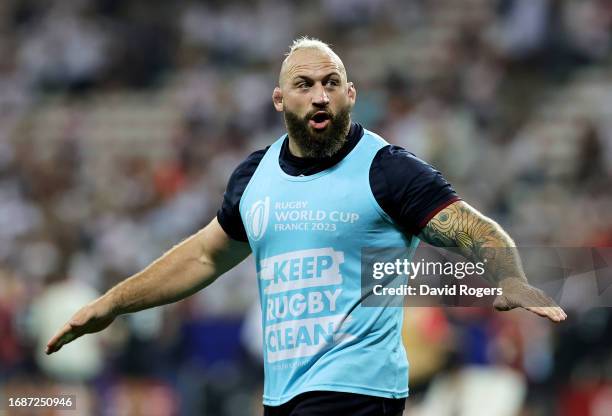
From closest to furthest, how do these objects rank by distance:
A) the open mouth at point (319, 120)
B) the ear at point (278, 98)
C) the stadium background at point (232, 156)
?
the open mouth at point (319, 120) → the ear at point (278, 98) → the stadium background at point (232, 156)

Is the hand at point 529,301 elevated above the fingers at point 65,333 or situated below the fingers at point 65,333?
below

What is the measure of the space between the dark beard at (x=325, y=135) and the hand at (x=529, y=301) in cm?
103

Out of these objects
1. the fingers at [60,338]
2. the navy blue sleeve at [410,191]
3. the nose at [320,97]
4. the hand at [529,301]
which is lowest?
the hand at [529,301]

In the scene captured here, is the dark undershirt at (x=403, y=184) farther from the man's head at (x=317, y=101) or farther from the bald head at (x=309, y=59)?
the bald head at (x=309, y=59)

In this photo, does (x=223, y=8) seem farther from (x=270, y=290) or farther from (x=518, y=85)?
(x=270, y=290)

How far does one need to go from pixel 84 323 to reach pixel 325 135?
4.84 feet

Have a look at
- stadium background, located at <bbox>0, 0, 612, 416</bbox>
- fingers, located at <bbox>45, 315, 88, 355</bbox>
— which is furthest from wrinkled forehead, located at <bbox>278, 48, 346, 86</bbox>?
stadium background, located at <bbox>0, 0, 612, 416</bbox>

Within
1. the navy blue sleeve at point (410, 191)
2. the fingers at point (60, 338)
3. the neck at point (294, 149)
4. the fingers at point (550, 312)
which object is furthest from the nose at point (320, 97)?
the fingers at point (60, 338)

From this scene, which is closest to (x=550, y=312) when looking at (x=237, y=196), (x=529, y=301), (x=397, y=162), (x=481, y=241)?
(x=529, y=301)

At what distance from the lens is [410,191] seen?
4848 millimetres

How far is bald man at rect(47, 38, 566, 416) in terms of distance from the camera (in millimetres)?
4844

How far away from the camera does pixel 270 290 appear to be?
202 inches

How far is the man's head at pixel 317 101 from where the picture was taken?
5141mm

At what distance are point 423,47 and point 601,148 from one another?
3704 millimetres
